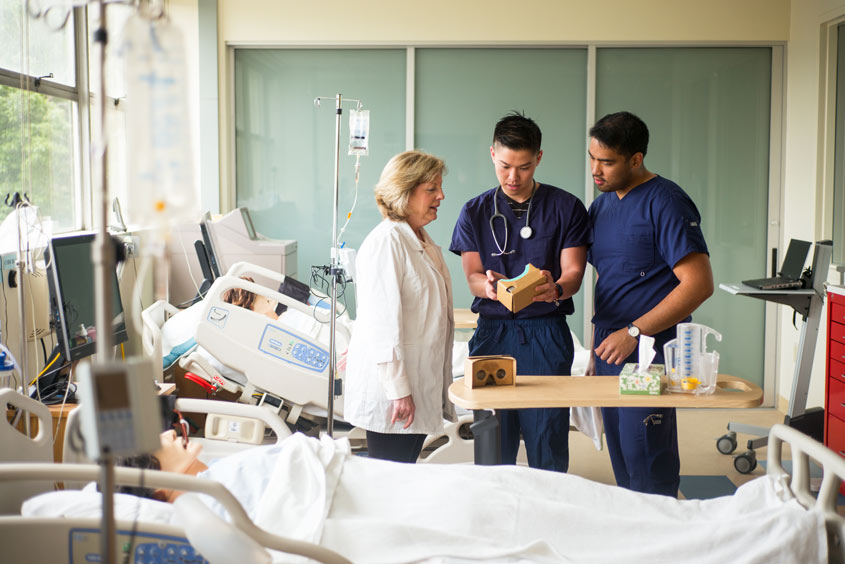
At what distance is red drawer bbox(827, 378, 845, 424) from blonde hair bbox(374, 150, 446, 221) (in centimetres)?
221

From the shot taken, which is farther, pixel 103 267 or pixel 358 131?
pixel 358 131

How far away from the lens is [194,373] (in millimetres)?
3463

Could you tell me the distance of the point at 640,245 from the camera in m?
2.52

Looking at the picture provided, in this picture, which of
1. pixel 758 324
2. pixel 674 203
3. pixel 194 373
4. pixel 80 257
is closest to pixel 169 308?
pixel 194 373

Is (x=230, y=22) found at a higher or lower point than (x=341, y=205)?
higher

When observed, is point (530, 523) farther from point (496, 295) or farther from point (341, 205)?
point (341, 205)

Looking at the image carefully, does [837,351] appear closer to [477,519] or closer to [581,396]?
[581,396]

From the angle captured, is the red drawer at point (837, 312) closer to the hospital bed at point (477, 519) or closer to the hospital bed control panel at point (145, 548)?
the hospital bed at point (477, 519)

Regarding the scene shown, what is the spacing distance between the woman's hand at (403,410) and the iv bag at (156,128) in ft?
5.17

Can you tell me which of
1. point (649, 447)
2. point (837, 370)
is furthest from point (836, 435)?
point (649, 447)

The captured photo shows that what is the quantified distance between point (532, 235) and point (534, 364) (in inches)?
16.9

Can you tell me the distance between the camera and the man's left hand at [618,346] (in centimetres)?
247

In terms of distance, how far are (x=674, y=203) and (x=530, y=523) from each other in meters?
1.17

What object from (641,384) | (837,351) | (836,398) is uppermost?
(641,384)
